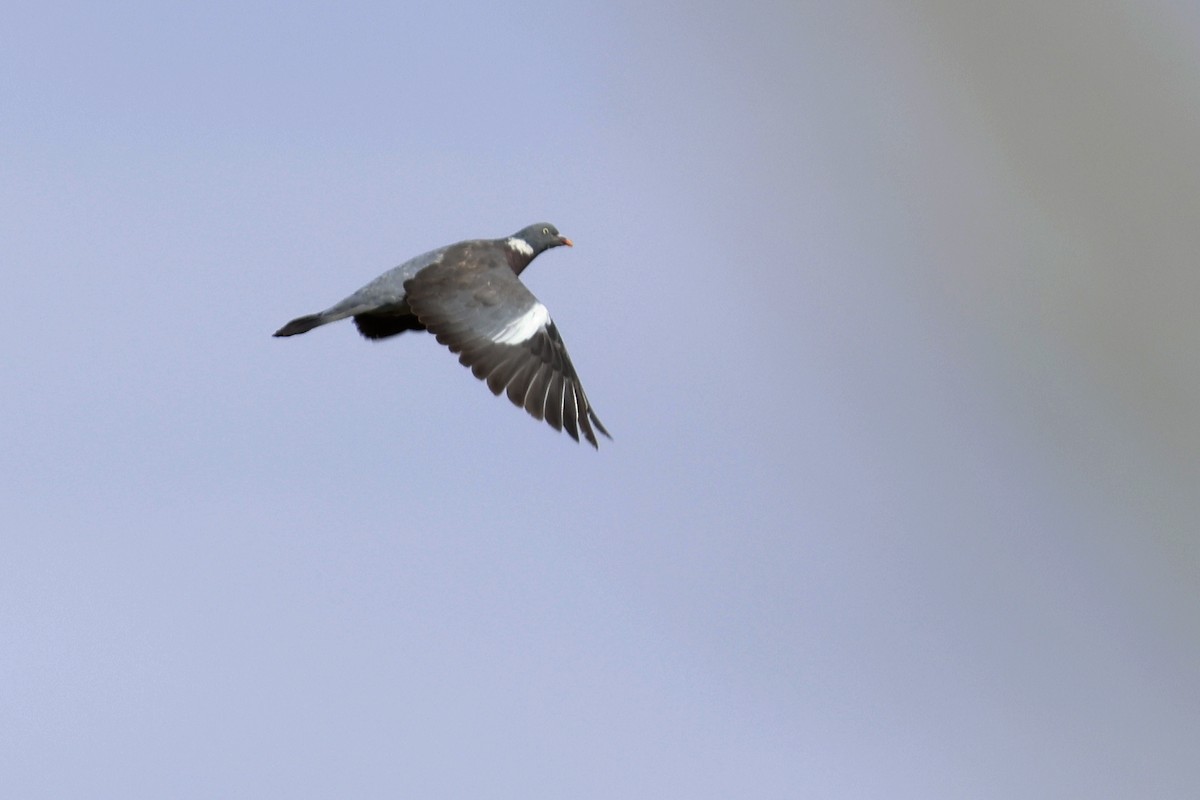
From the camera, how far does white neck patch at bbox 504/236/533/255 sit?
12464mm

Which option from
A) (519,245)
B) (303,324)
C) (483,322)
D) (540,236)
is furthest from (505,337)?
(540,236)

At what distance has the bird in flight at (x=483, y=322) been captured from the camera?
1034cm

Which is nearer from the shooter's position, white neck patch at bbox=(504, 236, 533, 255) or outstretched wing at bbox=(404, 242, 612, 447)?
outstretched wing at bbox=(404, 242, 612, 447)

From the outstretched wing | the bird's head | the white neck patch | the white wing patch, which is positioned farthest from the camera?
the bird's head

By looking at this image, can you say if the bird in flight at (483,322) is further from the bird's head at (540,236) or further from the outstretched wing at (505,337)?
the bird's head at (540,236)

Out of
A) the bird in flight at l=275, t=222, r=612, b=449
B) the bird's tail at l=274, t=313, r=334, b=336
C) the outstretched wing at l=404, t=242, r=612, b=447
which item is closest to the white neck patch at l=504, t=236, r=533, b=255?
the bird in flight at l=275, t=222, r=612, b=449

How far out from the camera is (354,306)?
10859 millimetres

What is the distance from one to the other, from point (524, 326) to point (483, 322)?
0.35 m

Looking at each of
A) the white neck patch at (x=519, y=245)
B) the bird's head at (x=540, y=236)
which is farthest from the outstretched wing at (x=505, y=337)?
the bird's head at (x=540, y=236)

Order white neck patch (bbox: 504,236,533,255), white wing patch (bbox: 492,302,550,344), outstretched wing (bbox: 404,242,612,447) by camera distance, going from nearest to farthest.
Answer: outstretched wing (bbox: 404,242,612,447)
white wing patch (bbox: 492,302,550,344)
white neck patch (bbox: 504,236,533,255)

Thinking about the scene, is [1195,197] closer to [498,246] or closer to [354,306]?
[354,306]

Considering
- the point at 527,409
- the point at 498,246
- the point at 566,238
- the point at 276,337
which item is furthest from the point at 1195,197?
the point at 566,238

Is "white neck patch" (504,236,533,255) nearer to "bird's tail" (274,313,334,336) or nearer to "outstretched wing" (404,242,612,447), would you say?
"outstretched wing" (404,242,612,447)

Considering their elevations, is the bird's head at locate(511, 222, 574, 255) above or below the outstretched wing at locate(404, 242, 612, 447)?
above
